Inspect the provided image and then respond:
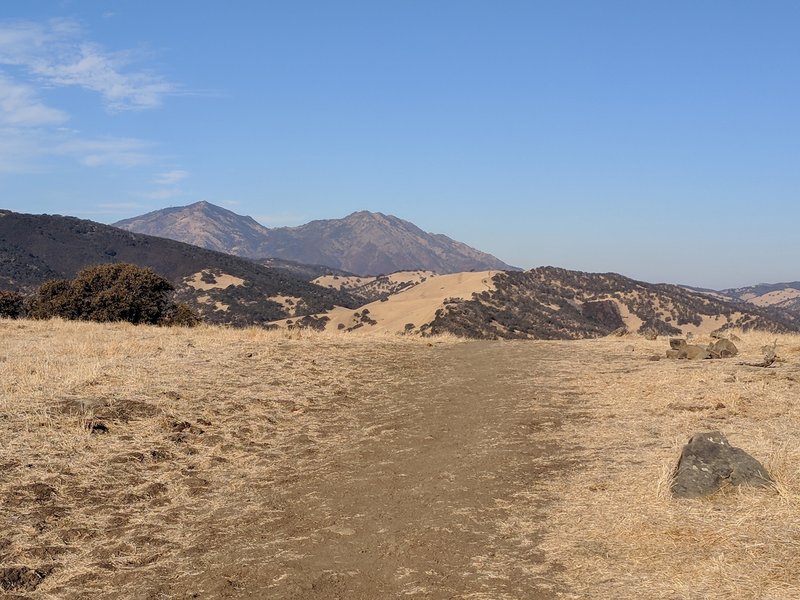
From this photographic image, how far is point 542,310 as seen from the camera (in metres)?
60.3

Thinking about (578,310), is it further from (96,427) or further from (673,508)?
(673,508)

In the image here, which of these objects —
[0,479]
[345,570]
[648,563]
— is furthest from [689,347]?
[0,479]

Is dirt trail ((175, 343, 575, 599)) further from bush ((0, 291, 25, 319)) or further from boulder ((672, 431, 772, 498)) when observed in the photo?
bush ((0, 291, 25, 319))

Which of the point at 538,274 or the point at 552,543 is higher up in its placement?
the point at 538,274

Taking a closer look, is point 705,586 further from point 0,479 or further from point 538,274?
point 538,274

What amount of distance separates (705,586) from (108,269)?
29495mm

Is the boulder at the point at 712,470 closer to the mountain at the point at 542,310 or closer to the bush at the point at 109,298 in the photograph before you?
the bush at the point at 109,298

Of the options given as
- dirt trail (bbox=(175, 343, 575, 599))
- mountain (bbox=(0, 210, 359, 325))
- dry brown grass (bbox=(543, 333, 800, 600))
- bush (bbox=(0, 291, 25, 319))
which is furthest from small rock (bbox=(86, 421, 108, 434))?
mountain (bbox=(0, 210, 359, 325))

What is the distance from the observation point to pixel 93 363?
44.1 feet

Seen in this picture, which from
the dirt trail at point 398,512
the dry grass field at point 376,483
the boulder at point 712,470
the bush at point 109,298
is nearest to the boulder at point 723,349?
the dry grass field at point 376,483

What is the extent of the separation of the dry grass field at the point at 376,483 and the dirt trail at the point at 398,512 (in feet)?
0.10

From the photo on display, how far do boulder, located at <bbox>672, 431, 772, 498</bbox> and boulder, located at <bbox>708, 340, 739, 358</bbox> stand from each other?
35.4 ft

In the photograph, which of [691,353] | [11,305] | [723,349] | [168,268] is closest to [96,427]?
[691,353]

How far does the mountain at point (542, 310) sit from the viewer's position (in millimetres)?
47372
